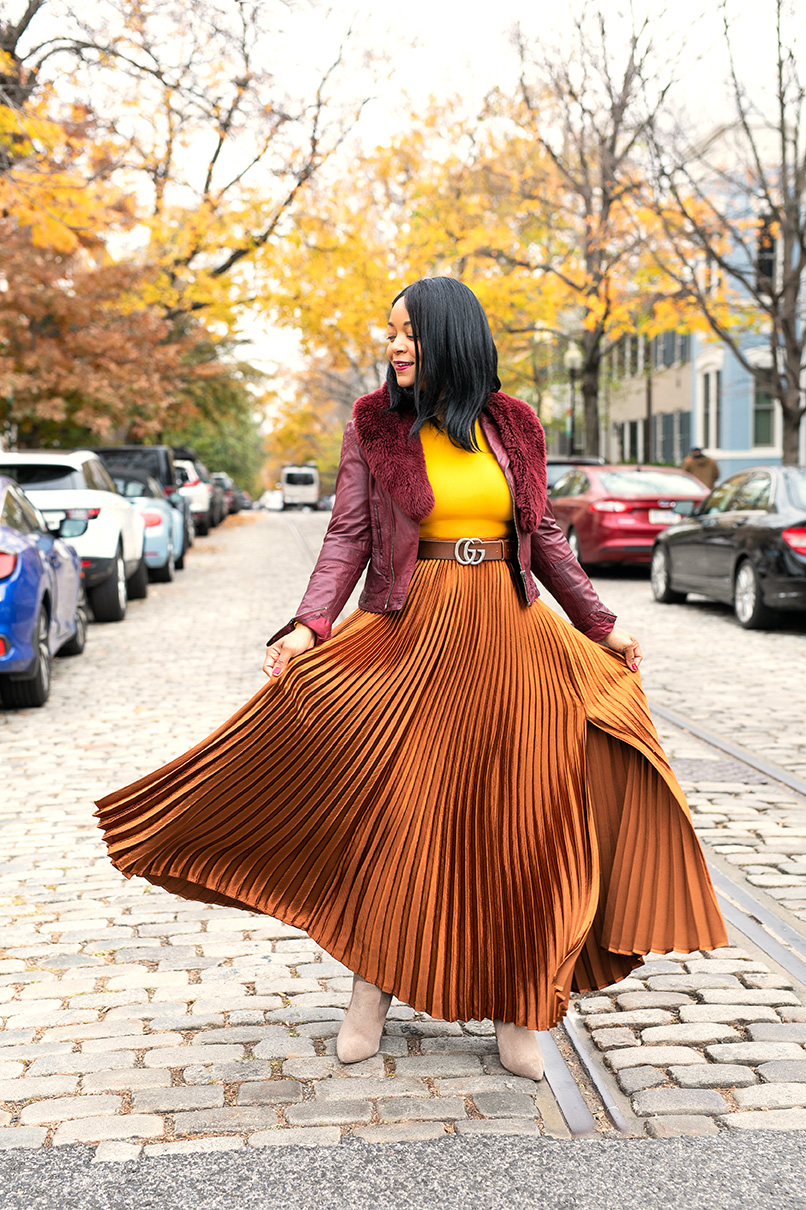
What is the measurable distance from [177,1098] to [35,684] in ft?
19.1

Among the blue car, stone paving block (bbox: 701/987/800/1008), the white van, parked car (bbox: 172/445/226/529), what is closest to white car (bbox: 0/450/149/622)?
the blue car

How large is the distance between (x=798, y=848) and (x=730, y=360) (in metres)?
32.3

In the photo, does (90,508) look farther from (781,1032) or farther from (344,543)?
(781,1032)

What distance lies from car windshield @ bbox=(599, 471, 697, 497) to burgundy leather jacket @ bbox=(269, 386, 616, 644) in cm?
1412

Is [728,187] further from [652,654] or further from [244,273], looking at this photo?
[652,654]

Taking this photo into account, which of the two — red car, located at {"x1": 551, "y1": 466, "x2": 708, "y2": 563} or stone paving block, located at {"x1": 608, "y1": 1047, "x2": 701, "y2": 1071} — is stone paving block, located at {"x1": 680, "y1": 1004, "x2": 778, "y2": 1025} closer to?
stone paving block, located at {"x1": 608, "y1": 1047, "x2": 701, "y2": 1071}

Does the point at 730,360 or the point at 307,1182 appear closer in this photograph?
the point at 307,1182

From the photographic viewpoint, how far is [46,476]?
41.4 feet

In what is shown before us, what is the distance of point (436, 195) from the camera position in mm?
30250

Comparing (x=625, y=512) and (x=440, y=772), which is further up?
(x=440, y=772)

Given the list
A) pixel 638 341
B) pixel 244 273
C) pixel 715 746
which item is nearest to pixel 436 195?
pixel 244 273

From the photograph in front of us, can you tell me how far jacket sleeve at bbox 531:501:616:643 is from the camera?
136 inches

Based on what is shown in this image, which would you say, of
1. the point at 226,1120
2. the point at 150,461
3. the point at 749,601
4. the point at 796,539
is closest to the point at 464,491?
the point at 226,1120

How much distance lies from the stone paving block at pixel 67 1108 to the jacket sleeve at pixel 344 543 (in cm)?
111
